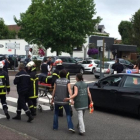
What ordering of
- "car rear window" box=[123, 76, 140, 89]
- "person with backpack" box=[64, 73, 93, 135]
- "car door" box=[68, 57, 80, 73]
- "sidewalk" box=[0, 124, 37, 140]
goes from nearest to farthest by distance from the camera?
"sidewalk" box=[0, 124, 37, 140], "person with backpack" box=[64, 73, 93, 135], "car rear window" box=[123, 76, 140, 89], "car door" box=[68, 57, 80, 73]

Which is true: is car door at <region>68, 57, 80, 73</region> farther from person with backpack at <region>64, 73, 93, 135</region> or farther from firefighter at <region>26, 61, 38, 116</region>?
person with backpack at <region>64, 73, 93, 135</region>

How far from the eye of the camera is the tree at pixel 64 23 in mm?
29562

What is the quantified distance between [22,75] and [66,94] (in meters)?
1.71

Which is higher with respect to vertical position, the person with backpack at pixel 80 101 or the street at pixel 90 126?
the person with backpack at pixel 80 101

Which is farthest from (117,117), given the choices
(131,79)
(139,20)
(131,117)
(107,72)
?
(139,20)

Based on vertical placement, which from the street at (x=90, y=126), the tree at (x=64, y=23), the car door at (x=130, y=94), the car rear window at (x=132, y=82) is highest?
the tree at (x=64, y=23)

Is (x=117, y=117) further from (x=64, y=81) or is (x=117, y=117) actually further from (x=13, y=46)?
(x=13, y=46)

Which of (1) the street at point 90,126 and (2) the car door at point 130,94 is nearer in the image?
(1) the street at point 90,126

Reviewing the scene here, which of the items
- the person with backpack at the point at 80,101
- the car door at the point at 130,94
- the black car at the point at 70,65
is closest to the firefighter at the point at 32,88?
the person with backpack at the point at 80,101

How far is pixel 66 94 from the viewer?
7164 mm

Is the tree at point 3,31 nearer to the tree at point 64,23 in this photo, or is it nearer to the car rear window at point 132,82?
the tree at point 64,23

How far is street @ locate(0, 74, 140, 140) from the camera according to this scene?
7.06 m

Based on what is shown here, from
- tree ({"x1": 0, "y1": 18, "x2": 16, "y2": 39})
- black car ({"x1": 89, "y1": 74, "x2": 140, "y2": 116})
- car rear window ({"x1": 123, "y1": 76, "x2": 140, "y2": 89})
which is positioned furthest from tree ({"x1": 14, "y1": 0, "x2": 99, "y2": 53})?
tree ({"x1": 0, "y1": 18, "x2": 16, "y2": 39})

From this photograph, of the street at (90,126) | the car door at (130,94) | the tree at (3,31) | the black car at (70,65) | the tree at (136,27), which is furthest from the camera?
the tree at (3,31)
